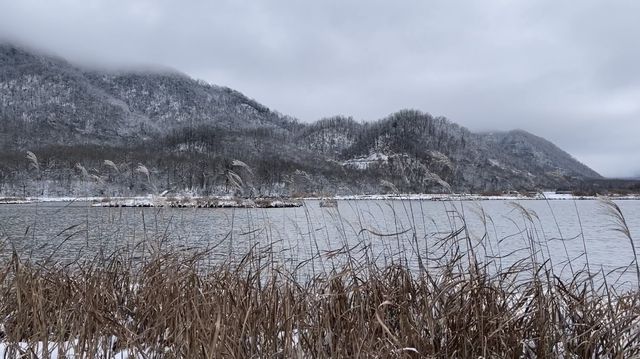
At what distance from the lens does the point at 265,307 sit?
13.0 feet

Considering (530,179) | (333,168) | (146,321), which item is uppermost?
(333,168)

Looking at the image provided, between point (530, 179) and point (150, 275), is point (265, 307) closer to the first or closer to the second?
point (150, 275)

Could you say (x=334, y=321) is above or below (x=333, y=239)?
above

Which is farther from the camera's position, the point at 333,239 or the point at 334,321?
the point at 333,239

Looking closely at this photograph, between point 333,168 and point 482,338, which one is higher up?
point 333,168

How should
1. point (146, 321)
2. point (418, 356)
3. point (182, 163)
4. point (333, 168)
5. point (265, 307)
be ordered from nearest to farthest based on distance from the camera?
point (418, 356)
point (265, 307)
point (146, 321)
point (182, 163)
point (333, 168)

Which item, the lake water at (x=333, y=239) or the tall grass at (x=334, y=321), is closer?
the tall grass at (x=334, y=321)

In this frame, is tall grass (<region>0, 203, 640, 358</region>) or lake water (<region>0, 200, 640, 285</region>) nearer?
tall grass (<region>0, 203, 640, 358</region>)

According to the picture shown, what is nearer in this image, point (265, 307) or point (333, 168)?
point (265, 307)

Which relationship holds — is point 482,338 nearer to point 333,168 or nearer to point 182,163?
point 182,163

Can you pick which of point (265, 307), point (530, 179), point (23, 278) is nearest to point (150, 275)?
point (23, 278)

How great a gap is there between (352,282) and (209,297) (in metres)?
1.39

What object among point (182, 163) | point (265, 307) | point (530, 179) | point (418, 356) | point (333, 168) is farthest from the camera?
Result: point (333, 168)

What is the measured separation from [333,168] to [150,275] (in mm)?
176190
